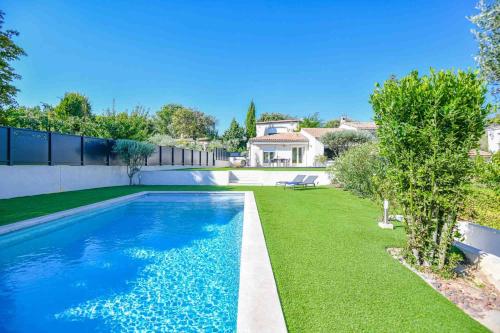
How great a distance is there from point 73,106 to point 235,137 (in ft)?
101

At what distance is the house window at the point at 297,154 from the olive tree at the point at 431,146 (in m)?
29.9

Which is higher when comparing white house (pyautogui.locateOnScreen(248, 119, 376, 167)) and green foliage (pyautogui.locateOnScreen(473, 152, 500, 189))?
white house (pyautogui.locateOnScreen(248, 119, 376, 167))

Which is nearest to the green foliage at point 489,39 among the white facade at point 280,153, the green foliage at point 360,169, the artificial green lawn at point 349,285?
the artificial green lawn at point 349,285

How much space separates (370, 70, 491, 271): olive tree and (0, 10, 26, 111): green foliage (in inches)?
943

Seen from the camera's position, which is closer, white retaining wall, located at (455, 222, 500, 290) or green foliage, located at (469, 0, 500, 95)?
white retaining wall, located at (455, 222, 500, 290)

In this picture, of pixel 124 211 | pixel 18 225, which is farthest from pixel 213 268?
pixel 124 211

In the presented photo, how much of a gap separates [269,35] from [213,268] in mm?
27512

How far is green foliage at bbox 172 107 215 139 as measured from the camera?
60.1 meters

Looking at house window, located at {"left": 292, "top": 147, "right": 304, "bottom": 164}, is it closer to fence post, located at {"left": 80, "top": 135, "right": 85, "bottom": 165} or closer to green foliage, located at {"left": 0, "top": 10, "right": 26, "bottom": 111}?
fence post, located at {"left": 80, "top": 135, "right": 85, "bottom": 165}

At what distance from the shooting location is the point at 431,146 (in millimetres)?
4281

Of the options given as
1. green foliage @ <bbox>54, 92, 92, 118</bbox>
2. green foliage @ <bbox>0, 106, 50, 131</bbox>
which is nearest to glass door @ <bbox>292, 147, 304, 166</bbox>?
green foliage @ <bbox>0, 106, 50, 131</bbox>

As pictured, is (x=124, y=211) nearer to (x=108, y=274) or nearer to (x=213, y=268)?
(x=108, y=274)

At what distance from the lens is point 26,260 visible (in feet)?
19.1

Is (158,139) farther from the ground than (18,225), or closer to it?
farther from the ground
